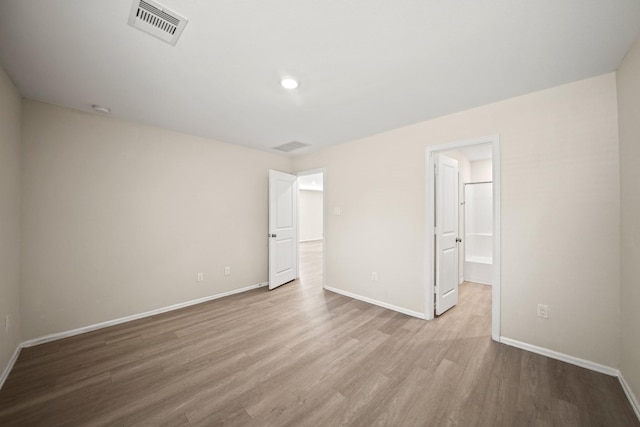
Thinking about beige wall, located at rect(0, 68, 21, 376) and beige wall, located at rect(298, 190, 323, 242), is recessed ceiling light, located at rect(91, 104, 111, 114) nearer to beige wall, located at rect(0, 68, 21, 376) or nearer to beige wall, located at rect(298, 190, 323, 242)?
beige wall, located at rect(0, 68, 21, 376)

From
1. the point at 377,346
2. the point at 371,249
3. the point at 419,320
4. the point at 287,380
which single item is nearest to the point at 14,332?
the point at 287,380

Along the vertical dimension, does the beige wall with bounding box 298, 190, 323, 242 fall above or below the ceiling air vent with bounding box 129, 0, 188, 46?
below

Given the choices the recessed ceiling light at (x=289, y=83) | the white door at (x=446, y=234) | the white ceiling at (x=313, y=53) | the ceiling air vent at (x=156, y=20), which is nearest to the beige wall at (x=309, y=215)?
the white door at (x=446, y=234)

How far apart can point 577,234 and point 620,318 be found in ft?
2.29

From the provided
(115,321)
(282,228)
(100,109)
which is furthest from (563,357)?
(100,109)

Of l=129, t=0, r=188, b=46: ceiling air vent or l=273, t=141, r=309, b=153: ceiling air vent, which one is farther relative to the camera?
l=273, t=141, r=309, b=153: ceiling air vent

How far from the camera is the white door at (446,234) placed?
3.01m

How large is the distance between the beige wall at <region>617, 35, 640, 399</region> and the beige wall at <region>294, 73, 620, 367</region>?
10cm

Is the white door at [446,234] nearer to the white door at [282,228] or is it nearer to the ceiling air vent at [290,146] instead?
the ceiling air vent at [290,146]

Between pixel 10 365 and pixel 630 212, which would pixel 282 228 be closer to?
pixel 10 365

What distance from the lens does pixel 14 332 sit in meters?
2.16

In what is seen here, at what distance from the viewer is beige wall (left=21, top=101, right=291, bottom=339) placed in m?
2.41

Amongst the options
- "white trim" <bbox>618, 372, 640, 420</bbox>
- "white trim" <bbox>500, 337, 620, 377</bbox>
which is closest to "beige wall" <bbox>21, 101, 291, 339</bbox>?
"white trim" <bbox>500, 337, 620, 377</bbox>

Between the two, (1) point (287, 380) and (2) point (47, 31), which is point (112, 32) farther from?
(1) point (287, 380)
